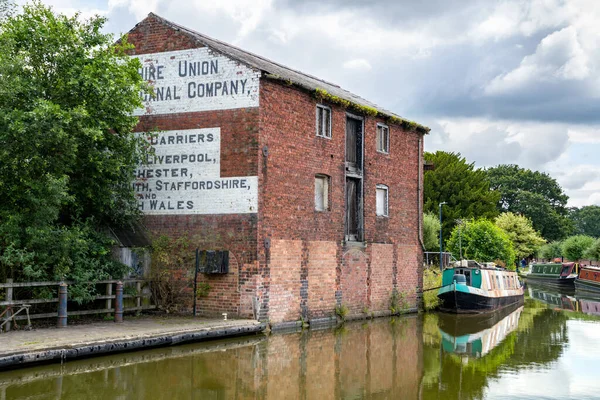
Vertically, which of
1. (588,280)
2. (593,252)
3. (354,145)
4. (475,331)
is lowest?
(475,331)

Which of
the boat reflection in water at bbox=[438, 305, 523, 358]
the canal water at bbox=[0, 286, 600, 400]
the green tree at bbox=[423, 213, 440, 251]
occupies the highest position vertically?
the green tree at bbox=[423, 213, 440, 251]

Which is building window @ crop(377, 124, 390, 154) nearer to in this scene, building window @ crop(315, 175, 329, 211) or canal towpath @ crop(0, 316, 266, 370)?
building window @ crop(315, 175, 329, 211)

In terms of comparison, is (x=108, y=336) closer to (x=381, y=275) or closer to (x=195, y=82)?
(x=195, y=82)

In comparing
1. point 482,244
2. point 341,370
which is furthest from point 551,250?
point 341,370

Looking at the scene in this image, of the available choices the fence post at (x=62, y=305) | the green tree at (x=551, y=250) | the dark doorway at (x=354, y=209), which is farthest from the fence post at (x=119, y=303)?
the green tree at (x=551, y=250)

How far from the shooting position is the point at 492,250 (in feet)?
140

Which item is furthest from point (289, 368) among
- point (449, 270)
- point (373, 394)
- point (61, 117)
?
point (449, 270)

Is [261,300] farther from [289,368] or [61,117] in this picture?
[61,117]

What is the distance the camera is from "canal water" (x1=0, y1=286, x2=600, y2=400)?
11.3m

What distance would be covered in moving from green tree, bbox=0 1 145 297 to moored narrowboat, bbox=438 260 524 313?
13.7m

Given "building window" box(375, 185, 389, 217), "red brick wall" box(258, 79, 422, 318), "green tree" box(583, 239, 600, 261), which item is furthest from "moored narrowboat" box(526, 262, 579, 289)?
"building window" box(375, 185, 389, 217)

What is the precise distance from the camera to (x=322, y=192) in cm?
A: 2084

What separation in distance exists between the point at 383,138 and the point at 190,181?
8.10 meters

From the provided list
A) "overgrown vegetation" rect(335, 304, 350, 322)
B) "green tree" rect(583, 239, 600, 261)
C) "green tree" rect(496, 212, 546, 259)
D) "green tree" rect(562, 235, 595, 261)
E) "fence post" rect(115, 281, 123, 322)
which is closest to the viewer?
"fence post" rect(115, 281, 123, 322)
